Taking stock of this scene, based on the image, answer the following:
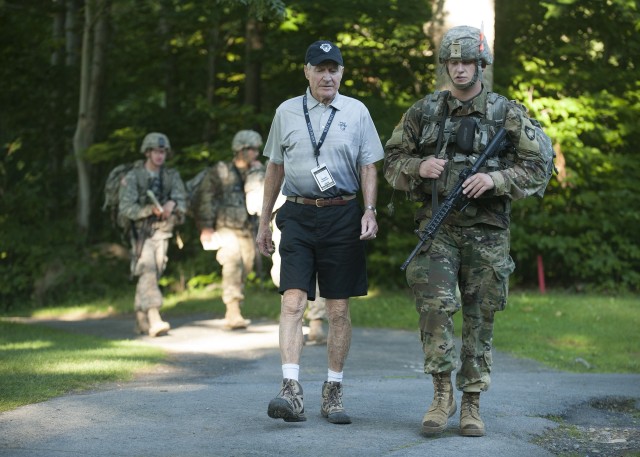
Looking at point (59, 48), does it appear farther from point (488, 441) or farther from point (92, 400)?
point (488, 441)

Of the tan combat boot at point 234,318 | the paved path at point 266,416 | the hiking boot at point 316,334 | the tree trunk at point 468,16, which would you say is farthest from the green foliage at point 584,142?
the paved path at point 266,416

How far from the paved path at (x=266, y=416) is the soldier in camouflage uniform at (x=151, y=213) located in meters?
2.44

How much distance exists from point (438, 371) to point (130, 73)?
20876 mm

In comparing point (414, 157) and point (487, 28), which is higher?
point (487, 28)

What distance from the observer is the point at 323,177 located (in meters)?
7.07

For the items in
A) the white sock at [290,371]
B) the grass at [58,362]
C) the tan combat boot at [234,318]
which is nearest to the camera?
the white sock at [290,371]

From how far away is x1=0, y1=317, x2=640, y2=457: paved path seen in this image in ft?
20.3

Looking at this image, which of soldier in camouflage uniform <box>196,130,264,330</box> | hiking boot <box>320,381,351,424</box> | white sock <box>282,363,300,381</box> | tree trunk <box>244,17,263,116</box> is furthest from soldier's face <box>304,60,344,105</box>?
tree trunk <box>244,17,263,116</box>

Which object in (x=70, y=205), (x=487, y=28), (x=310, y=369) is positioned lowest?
(x=310, y=369)

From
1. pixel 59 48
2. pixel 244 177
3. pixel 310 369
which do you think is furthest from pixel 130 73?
pixel 310 369

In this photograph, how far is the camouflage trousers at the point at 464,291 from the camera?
6.65 meters

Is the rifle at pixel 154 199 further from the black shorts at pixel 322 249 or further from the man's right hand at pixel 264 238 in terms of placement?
the black shorts at pixel 322 249

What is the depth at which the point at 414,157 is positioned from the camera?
6797mm

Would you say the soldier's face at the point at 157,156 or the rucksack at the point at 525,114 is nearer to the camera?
the rucksack at the point at 525,114
